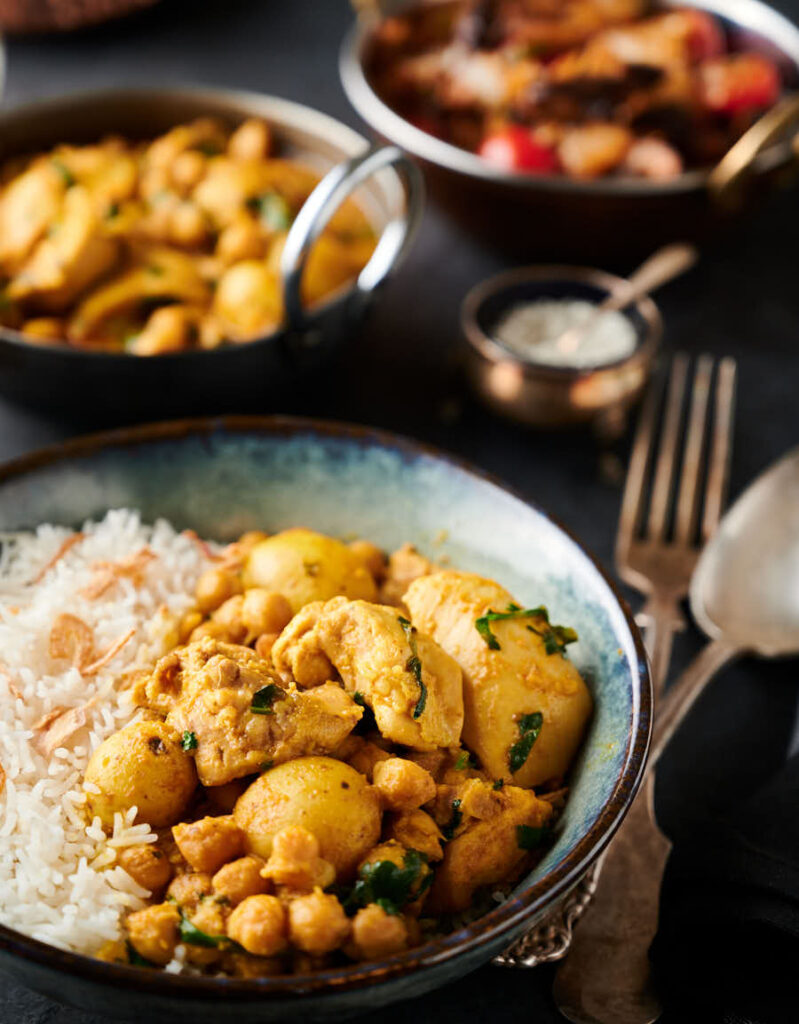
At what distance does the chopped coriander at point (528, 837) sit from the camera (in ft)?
4.74

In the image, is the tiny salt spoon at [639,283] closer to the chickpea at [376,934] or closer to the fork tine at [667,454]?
the fork tine at [667,454]

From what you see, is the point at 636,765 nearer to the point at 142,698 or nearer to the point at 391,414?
the point at 142,698

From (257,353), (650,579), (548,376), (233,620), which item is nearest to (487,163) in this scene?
(548,376)

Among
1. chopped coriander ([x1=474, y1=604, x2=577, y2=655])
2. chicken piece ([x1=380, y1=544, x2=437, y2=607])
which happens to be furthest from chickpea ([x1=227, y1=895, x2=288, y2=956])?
chicken piece ([x1=380, y1=544, x2=437, y2=607])

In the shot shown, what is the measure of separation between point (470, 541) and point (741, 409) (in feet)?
3.90

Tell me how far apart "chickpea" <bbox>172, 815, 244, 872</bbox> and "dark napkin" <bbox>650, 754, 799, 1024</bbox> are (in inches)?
23.6

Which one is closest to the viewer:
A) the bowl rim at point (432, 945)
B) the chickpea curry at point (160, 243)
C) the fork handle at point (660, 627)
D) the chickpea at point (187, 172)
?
the bowl rim at point (432, 945)

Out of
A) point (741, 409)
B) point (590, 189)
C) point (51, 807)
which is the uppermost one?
point (590, 189)

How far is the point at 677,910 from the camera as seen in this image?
1551 mm

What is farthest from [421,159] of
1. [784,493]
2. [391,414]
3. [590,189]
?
[784,493]

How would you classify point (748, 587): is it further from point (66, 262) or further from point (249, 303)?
point (66, 262)

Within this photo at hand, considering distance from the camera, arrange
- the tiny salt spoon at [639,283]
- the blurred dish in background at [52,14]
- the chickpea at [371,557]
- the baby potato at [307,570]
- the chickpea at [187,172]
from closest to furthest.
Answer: the baby potato at [307,570] < the chickpea at [371,557] < the tiny salt spoon at [639,283] < the chickpea at [187,172] < the blurred dish in background at [52,14]

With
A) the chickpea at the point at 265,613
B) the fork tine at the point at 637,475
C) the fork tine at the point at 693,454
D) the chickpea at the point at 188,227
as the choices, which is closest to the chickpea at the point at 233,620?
the chickpea at the point at 265,613

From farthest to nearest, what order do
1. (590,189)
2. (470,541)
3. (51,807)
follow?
(590,189) < (470,541) < (51,807)
